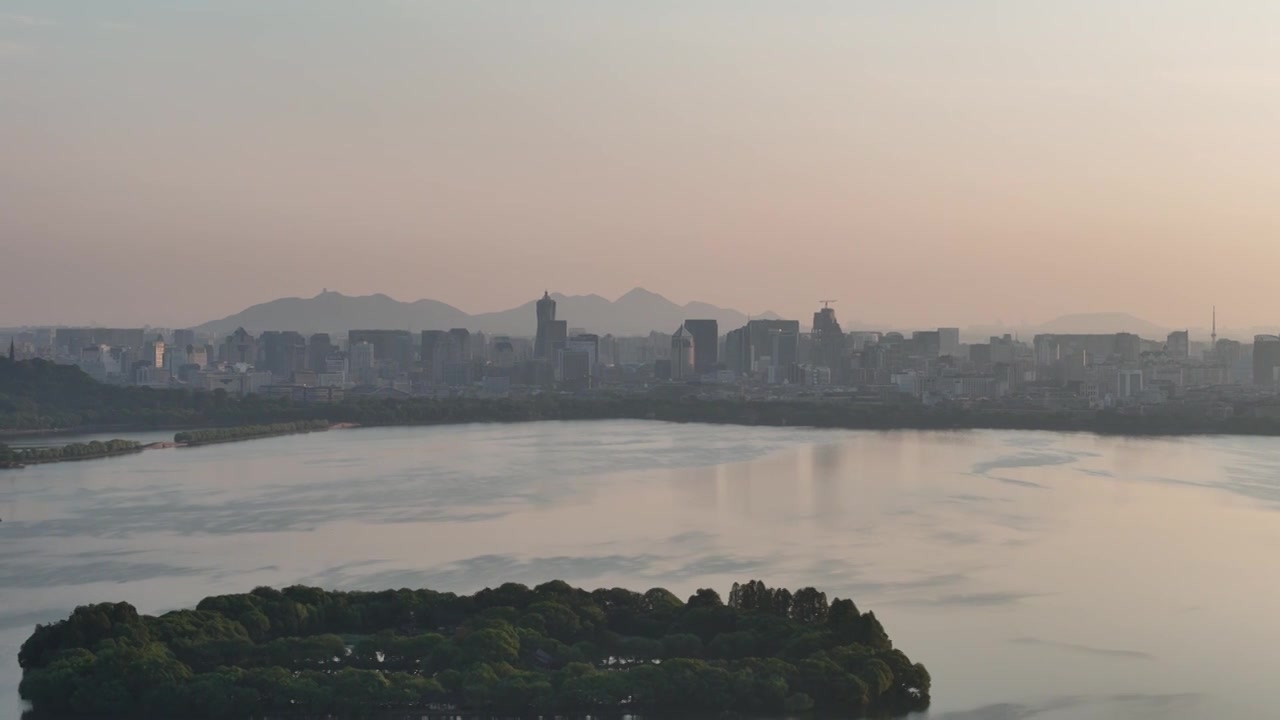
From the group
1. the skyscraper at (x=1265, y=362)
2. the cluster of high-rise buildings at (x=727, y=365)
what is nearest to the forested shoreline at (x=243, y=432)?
the cluster of high-rise buildings at (x=727, y=365)

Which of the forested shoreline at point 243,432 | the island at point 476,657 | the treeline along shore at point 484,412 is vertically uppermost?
the treeline along shore at point 484,412

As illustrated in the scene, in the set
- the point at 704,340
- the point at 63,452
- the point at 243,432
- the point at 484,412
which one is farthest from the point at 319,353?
the point at 63,452

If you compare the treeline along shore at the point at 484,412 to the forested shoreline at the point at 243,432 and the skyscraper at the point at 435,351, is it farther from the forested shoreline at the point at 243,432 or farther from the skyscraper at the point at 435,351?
the skyscraper at the point at 435,351

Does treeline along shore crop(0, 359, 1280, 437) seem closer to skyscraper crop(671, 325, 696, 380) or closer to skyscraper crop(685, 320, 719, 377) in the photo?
skyscraper crop(671, 325, 696, 380)

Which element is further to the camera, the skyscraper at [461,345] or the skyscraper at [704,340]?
the skyscraper at [704,340]

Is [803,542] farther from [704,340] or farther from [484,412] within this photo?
[704,340]

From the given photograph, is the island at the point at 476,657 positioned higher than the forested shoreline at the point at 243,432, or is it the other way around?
the forested shoreline at the point at 243,432
